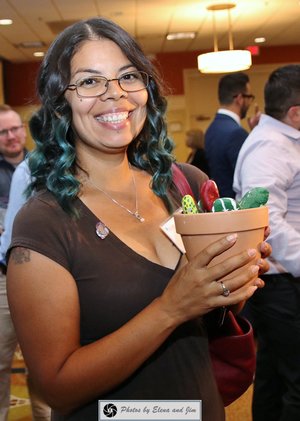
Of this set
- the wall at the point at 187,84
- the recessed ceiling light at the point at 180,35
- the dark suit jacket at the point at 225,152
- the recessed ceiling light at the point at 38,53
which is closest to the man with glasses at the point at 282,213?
the dark suit jacket at the point at 225,152

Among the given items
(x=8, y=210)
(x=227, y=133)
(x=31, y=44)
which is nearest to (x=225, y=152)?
(x=227, y=133)

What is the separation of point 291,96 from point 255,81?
32.1 ft

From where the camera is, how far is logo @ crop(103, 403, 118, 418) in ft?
3.54

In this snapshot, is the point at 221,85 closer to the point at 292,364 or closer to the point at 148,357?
the point at 292,364

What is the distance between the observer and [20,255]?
3.76 feet

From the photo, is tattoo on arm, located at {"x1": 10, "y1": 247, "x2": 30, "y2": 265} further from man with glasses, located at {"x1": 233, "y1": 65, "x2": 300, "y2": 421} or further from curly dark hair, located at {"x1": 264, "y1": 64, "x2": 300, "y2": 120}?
curly dark hair, located at {"x1": 264, "y1": 64, "x2": 300, "y2": 120}

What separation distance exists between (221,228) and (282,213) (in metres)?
1.36

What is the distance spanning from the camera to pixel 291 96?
2604mm

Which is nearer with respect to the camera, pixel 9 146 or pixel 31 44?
pixel 9 146

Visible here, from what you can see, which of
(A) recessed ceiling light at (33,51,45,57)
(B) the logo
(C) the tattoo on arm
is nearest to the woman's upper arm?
(C) the tattoo on arm

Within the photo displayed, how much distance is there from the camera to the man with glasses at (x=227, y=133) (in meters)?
4.06

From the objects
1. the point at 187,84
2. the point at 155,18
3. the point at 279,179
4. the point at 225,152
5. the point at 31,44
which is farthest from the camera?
the point at 187,84

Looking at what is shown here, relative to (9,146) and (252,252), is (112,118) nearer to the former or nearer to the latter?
(252,252)

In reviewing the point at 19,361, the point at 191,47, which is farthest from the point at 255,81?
the point at 19,361
